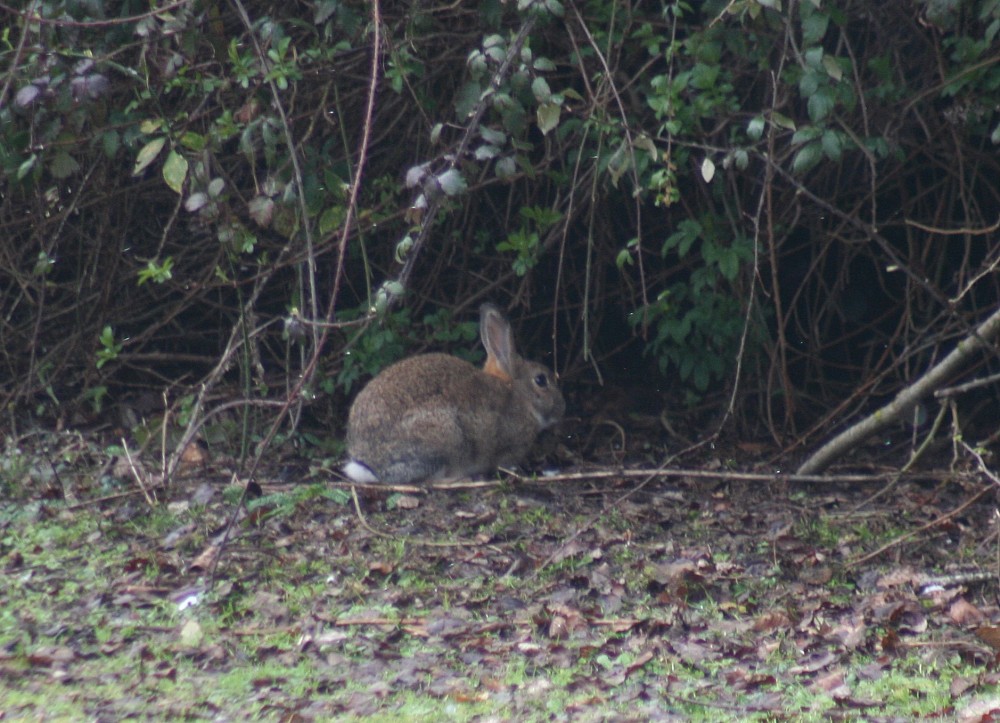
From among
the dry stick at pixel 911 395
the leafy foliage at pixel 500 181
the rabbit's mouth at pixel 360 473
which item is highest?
the leafy foliage at pixel 500 181

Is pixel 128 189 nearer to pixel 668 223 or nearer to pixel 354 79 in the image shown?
pixel 354 79

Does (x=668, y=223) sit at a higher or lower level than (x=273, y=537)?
higher

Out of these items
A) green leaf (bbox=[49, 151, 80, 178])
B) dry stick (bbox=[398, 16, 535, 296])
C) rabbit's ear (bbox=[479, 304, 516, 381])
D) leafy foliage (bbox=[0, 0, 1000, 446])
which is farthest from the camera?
rabbit's ear (bbox=[479, 304, 516, 381])

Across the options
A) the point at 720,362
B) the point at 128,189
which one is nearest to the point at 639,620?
the point at 720,362

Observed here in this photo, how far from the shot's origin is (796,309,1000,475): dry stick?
5363mm

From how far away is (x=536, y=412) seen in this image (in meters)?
7.31

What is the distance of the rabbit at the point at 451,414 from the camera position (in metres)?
6.65

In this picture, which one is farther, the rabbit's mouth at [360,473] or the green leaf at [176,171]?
the rabbit's mouth at [360,473]

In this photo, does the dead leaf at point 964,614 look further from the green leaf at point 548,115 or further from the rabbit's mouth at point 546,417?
the rabbit's mouth at point 546,417

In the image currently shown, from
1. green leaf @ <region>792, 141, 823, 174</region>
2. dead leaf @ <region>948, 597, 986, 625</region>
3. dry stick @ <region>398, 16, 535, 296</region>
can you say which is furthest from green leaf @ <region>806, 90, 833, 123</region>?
dead leaf @ <region>948, 597, 986, 625</region>

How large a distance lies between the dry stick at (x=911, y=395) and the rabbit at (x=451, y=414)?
1.63m

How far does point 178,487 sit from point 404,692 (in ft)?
8.78

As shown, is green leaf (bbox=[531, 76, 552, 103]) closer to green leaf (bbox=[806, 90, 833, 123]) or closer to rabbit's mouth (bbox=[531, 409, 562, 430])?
green leaf (bbox=[806, 90, 833, 123])

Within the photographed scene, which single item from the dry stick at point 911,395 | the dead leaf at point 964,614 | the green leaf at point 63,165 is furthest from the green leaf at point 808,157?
the green leaf at point 63,165
